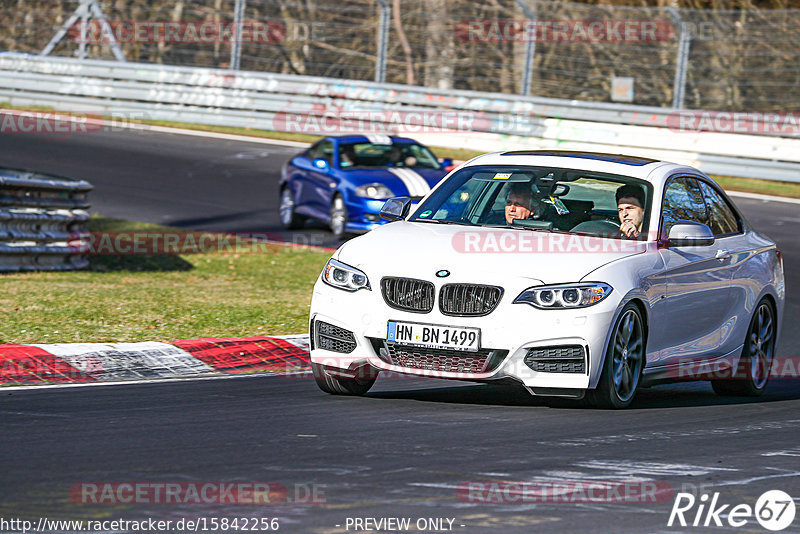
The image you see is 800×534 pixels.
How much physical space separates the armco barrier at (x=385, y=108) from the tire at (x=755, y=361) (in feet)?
50.6

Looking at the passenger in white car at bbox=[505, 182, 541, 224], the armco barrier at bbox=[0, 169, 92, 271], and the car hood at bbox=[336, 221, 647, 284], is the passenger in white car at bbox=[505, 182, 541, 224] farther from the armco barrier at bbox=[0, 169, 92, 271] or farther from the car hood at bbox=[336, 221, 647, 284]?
the armco barrier at bbox=[0, 169, 92, 271]

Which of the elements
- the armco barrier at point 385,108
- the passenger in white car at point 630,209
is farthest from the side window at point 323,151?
the passenger in white car at point 630,209

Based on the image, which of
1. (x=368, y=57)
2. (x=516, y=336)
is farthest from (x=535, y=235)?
(x=368, y=57)

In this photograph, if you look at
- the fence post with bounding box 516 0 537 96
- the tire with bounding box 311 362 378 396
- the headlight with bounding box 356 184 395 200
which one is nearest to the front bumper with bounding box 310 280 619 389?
the tire with bounding box 311 362 378 396

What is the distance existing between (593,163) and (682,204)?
670 millimetres

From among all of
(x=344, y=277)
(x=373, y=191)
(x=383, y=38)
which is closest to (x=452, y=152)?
(x=383, y=38)

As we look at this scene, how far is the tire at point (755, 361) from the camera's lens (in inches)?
385

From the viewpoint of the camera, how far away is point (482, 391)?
9.14m

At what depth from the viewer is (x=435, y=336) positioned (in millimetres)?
7926

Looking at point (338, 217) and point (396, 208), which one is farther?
point (338, 217)

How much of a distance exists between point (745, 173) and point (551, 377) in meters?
18.3

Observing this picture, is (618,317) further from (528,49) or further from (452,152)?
(528,49)

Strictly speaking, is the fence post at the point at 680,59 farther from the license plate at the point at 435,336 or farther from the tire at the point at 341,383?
the license plate at the point at 435,336

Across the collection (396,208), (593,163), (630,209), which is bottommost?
(396,208)
